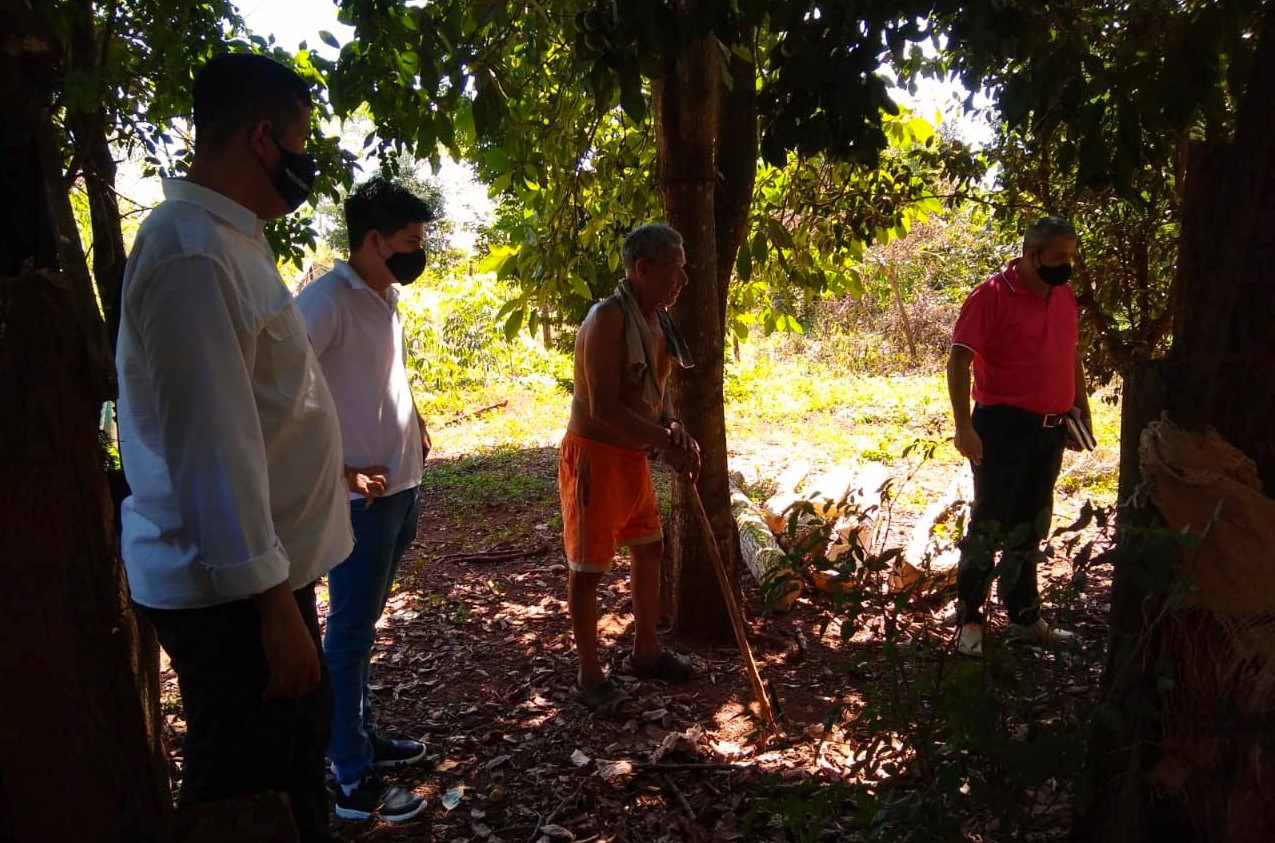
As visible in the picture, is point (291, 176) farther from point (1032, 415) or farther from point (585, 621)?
point (1032, 415)

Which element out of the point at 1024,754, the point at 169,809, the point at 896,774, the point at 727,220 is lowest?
the point at 896,774

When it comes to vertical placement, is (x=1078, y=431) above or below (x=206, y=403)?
below

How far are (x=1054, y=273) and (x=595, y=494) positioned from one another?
7.55 feet

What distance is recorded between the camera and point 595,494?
345 centimetres

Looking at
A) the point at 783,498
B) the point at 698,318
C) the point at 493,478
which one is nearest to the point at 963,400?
the point at 698,318

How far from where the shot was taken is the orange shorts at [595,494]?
344cm

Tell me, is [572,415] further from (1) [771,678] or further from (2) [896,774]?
(2) [896,774]

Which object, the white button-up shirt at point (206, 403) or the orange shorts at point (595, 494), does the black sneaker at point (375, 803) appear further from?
the white button-up shirt at point (206, 403)

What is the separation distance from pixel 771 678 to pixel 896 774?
2115 millimetres

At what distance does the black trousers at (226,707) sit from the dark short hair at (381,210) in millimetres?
1518

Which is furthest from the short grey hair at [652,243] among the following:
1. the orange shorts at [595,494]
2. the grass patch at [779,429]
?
the grass patch at [779,429]

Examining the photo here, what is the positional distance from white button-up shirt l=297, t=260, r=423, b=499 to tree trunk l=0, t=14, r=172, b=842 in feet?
4.80

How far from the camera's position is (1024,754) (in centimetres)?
156

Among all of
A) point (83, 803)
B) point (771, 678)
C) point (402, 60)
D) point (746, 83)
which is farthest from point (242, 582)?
point (746, 83)
